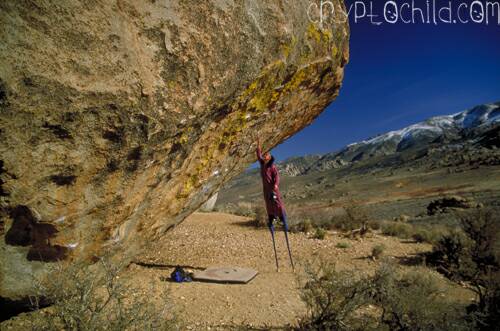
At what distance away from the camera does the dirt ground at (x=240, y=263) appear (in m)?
4.17

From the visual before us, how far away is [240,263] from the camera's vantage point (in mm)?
6809

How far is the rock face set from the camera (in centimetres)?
241

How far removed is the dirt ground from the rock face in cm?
116

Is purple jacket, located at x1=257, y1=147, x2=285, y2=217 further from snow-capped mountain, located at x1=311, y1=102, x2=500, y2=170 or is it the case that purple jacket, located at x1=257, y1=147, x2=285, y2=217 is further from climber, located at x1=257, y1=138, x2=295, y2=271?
snow-capped mountain, located at x1=311, y1=102, x2=500, y2=170

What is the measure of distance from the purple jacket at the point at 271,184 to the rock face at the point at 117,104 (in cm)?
114

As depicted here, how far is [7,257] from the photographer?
2812 millimetres

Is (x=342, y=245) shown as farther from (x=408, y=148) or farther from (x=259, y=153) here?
(x=408, y=148)

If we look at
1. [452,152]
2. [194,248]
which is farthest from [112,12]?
[452,152]

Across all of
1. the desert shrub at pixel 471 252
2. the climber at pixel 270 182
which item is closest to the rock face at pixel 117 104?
the climber at pixel 270 182

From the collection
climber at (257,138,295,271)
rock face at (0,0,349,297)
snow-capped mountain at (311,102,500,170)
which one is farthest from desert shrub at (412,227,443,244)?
snow-capped mountain at (311,102,500,170)

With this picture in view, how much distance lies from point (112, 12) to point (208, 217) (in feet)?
31.8

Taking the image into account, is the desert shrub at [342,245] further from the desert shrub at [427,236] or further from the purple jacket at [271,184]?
the purple jacket at [271,184]

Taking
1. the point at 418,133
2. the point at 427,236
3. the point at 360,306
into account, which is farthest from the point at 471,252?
the point at 418,133

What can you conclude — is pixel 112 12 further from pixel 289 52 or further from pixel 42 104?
pixel 289 52
